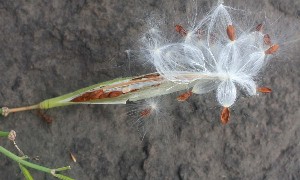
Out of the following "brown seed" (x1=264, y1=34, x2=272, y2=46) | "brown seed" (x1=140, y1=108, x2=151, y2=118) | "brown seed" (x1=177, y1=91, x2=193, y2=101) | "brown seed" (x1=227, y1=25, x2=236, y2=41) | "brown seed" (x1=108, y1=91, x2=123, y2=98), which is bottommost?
"brown seed" (x1=140, y1=108, x2=151, y2=118)

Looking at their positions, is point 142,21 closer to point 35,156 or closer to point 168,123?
point 168,123

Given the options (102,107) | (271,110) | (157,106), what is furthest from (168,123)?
(271,110)

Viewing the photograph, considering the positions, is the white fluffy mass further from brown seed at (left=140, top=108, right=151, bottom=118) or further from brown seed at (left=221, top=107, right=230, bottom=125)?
brown seed at (left=140, top=108, right=151, bottom=118)

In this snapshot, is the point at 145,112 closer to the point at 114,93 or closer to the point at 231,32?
the point at 114,93

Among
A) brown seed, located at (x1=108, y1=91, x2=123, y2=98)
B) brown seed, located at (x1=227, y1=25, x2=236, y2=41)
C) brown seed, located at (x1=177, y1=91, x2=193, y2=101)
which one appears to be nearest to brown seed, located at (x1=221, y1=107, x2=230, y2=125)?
brown seed, located at (x1=177, y1=91, x2=193, y2=101)

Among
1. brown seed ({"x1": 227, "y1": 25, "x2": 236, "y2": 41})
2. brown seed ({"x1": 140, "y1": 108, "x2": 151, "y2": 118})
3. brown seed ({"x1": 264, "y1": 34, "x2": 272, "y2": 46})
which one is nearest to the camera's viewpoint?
brown seed ({"x1": 227, "y1": 25, "x2": 236, "y2": 41})

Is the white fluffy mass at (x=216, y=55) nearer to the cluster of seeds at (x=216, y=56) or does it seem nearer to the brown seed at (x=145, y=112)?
the cluster of seeds at (x=216, y=56)

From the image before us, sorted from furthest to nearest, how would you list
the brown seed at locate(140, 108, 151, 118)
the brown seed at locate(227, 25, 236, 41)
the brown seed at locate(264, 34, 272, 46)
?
1. the brown seed at locate(140, 108, 151, 118)
2. the brown seed at locate(264, 34, 272, 46)
3. the brown seed at locate(227, 25, 236, 41)
